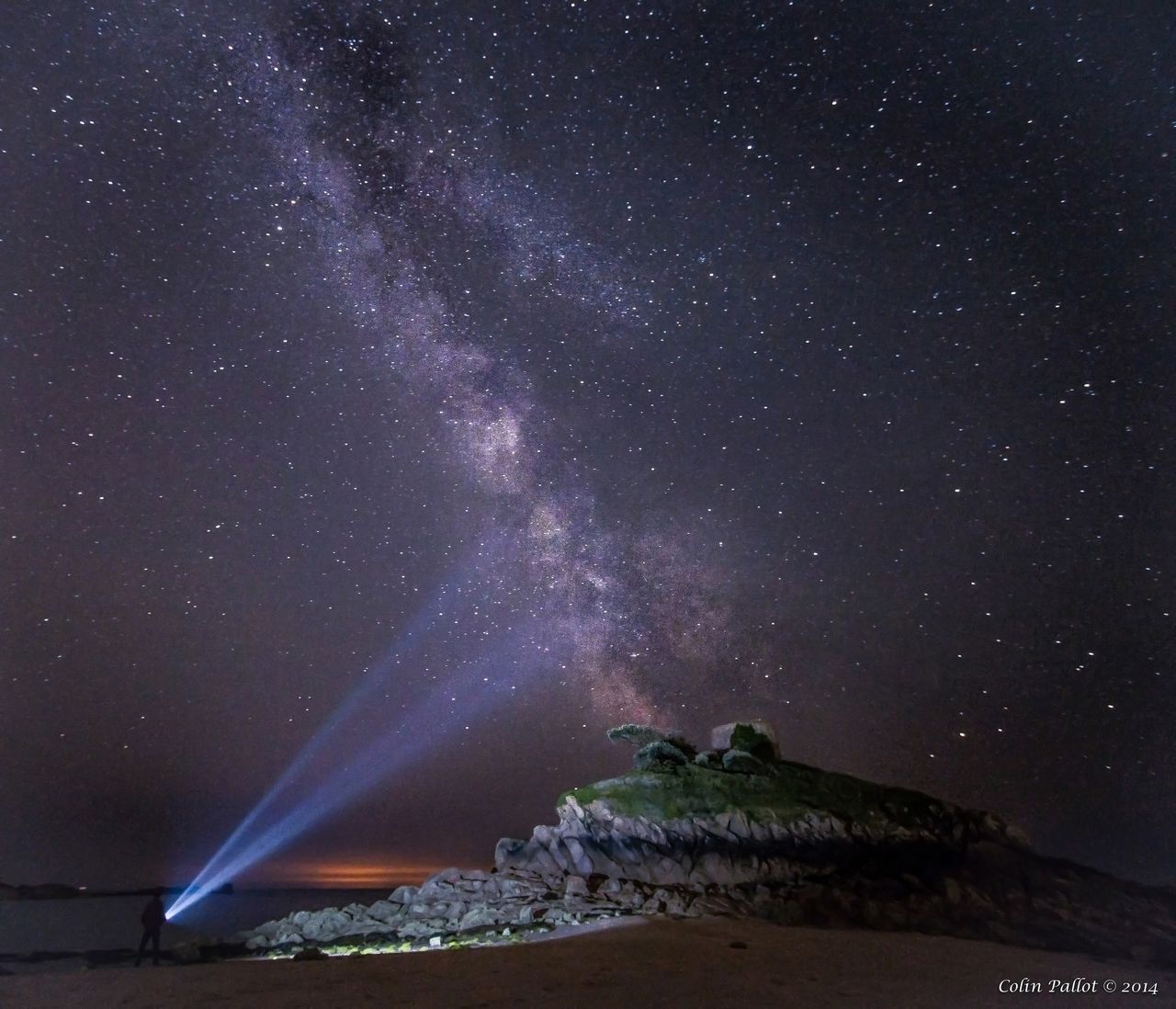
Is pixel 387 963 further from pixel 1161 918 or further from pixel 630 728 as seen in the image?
pixel 1161 918

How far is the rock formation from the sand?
12.1 ft

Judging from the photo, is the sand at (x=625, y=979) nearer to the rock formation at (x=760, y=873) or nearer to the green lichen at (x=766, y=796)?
the rock formation at (x=760, y=873)

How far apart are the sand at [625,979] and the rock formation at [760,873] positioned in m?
3.70

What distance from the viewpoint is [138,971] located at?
10.7 meters

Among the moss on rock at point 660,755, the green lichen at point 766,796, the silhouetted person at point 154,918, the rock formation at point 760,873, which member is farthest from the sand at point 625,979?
the moss on rock at point 660,755

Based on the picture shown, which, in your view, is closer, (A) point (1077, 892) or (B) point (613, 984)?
(B) point (613, 984)

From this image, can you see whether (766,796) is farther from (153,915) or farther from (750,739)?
(153,915)

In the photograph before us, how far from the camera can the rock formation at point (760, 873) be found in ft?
57.5

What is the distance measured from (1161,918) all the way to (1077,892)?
210 centimetres

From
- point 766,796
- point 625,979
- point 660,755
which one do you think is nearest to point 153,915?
point 625,979

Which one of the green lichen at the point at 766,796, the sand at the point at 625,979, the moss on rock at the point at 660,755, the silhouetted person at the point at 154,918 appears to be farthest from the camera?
the moss on rock at the point at 660,755

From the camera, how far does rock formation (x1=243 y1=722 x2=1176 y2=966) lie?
17.5 metres

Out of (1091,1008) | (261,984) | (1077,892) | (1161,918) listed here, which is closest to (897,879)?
(1077,892)

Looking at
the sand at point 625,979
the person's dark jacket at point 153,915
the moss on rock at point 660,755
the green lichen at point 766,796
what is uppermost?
the moss on rock at point 660,755
